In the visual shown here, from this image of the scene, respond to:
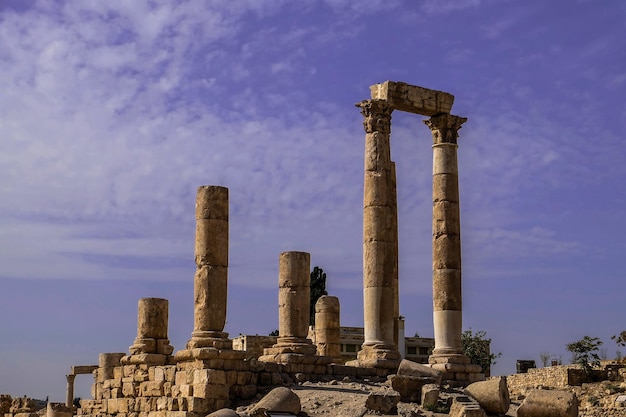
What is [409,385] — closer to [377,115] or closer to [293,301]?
[293,301]

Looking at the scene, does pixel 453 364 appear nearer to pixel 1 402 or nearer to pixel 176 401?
pixel 176 401

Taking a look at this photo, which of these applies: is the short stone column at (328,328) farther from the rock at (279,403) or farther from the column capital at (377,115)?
the rock at (279,403)

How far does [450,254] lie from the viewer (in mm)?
30797

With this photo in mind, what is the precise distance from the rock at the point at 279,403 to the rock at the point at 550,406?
5047 mm

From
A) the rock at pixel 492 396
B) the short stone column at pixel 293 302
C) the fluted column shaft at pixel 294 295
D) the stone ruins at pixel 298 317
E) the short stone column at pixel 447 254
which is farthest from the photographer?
the short stone column at pixel 447 254

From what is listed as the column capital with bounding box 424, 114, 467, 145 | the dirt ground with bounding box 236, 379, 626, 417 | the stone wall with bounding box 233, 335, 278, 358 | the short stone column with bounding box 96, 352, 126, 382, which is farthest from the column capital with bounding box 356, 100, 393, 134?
the stone wall with bounding box 233, 335, 278, 358

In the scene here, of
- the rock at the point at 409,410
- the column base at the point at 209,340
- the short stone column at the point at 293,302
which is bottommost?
the rock at the point at 409,410

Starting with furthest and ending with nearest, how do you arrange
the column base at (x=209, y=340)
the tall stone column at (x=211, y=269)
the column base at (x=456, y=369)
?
the column base at (x=456, y=369) → the tall stone column at (x=211, y=269) → the column base at (x=209, y=340)

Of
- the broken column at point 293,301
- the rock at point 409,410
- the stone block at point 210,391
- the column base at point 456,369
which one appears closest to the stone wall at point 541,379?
the column base at point 456,369

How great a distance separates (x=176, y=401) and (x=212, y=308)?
253cm

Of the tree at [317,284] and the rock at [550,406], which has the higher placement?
the tree at [317,284]

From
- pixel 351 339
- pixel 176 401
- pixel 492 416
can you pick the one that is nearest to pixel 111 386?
pixel 176 401

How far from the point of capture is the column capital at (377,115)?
30516mm

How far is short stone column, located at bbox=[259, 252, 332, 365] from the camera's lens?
29.1m
